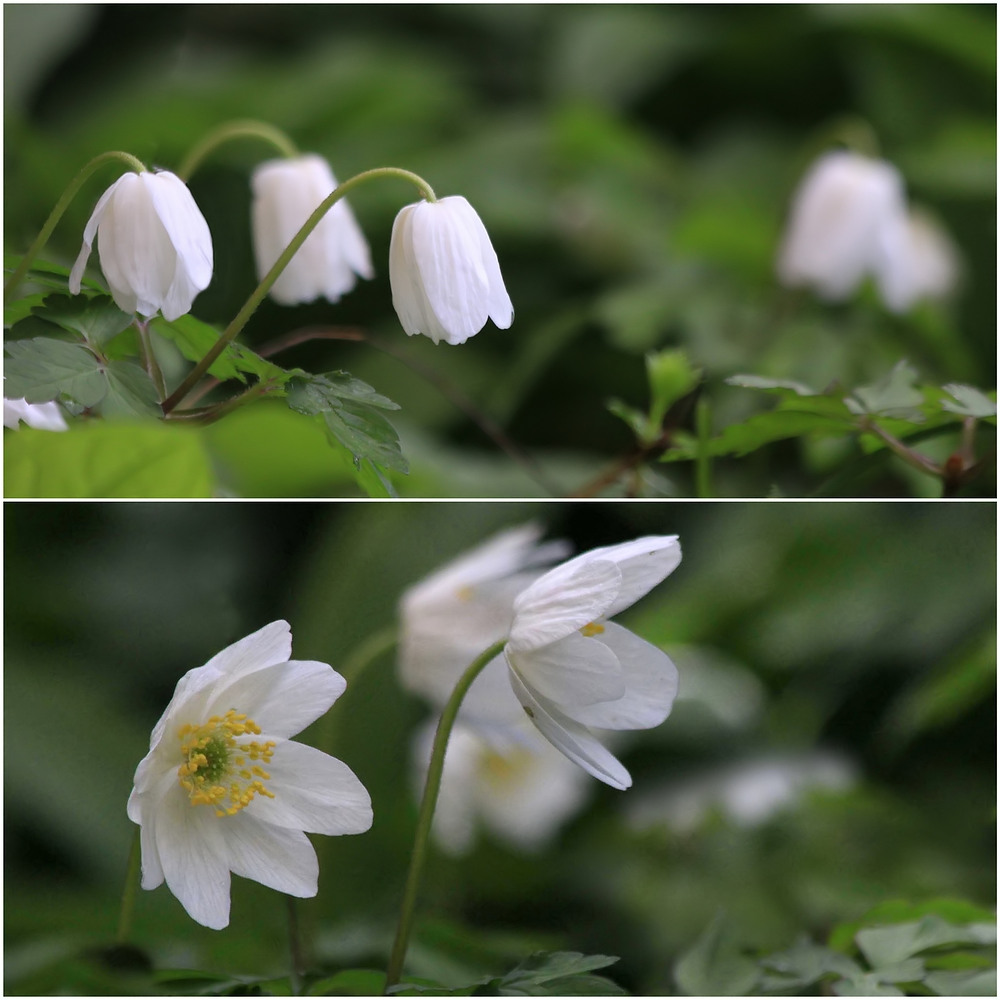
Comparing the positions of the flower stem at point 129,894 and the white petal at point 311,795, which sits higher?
the white petal at point 311,795

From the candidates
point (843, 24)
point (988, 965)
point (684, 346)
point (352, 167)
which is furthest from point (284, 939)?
point (843, 24)

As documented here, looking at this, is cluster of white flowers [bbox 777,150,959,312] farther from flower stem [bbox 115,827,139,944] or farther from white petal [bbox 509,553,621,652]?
flower stem [bbox 115,827,139,944]

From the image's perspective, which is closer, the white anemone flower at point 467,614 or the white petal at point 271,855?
the white petal at point 271,855

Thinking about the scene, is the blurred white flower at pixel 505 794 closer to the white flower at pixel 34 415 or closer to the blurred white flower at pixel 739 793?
the blurred white flower at pixel 739 793

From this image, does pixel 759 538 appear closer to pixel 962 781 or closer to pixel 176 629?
pixel 962 781

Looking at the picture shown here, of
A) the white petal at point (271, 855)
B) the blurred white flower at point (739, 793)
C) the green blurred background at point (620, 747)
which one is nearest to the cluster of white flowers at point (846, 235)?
the green blurred background at point (620, 747)

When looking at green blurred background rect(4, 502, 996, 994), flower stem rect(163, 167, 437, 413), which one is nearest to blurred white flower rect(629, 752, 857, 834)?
green blurred background rect(4, 502, 996, 994)

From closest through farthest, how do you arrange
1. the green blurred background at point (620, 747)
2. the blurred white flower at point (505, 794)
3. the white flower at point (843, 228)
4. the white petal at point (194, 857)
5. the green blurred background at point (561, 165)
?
the white petal at point (194, 857) → the green blurred background at point (620, 747) → the blurred white flower at point (505, 794) → the green blurred background at point (561, 165) → the white flower at point (843, 228)
